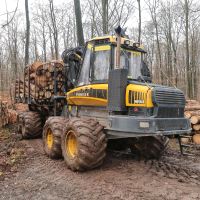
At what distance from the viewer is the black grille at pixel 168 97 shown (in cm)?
676

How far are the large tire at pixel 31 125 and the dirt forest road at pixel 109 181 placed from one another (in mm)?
3209

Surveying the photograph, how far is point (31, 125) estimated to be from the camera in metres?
11.7

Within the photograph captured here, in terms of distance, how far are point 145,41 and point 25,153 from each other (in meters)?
37.2

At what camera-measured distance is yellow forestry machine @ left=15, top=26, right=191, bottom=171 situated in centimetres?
676

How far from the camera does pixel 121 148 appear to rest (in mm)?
9359

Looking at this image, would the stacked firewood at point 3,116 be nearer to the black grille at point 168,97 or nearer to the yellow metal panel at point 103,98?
the yellow metal panel at point 103,98

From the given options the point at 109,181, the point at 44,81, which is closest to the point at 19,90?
the point at 44,81

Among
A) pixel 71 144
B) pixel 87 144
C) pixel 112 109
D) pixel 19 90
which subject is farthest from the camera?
pixel 19 90

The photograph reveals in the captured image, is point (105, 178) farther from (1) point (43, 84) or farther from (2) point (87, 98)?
(1) point (43, 84)

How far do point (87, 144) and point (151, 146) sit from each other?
2228 mm

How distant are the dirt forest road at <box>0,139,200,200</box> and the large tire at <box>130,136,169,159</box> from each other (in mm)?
288

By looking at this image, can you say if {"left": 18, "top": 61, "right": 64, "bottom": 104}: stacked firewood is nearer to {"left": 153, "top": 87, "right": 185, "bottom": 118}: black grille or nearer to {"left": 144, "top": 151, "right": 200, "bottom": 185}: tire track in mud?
{"left": 144, "top": 151, "right": 200, "bottom": 185}: tire track in mud

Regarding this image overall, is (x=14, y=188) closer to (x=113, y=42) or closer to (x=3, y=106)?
(x=113, y=42)

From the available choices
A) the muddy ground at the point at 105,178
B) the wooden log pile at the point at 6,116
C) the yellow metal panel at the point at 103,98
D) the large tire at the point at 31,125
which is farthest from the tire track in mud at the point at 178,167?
the wooden log pile at the point at 6,116
